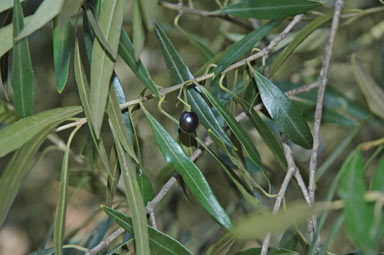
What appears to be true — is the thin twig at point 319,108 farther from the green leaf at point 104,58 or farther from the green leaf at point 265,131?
the green leaf at point 104,58

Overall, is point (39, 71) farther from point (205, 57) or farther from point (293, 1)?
point (293, 1)

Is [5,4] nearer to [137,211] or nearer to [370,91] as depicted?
[137,211]

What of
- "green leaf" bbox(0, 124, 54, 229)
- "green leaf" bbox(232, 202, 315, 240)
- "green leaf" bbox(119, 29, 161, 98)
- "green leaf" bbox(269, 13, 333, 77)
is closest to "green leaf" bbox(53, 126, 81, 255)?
"green leaf" bbox(0, 124, 54, 229)

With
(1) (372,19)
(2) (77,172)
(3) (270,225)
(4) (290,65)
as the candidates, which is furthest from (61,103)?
(3) (270,225)

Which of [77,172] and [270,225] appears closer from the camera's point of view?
[270,225]

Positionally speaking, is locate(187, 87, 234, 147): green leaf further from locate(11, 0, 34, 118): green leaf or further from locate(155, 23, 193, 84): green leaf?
locate(11, 0, 34, 118): green leaf

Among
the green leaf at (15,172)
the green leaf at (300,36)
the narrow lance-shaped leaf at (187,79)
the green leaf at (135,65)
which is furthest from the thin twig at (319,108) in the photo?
the green leaf at (15,172)
